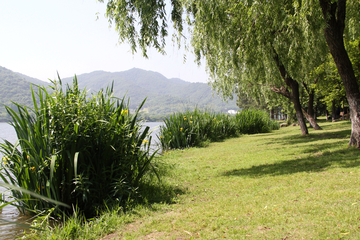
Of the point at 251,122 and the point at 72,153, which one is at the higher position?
the point at 251,122

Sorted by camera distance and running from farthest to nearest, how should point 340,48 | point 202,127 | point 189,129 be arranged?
point 202,127
point 189,129
point 340,48

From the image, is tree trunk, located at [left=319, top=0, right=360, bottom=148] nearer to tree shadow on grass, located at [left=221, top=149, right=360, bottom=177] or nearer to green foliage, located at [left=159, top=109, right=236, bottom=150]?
tree shadow on grass, located at [left=221, top=149, right=360, bottom=177]

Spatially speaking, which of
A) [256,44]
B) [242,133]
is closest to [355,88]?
[256,44]

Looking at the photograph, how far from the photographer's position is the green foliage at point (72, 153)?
374 centimetres

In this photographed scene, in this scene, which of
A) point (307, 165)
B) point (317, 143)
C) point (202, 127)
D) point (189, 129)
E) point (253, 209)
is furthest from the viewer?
point (202, 127)

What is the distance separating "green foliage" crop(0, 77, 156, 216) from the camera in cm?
374

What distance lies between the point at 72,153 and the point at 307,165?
193 inches

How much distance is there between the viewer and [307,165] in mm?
5902

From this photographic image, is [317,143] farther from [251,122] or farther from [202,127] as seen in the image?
[251,122]

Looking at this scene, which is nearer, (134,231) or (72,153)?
(134,231)

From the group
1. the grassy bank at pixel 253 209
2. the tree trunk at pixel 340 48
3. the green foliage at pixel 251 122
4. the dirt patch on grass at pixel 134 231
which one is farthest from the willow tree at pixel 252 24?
the green foliage at pixel 251 122

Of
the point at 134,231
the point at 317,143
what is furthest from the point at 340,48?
the point at 134,231

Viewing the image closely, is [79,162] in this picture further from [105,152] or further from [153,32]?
[153,32]

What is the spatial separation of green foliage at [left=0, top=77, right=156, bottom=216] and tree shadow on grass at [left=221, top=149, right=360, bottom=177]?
269 cm
